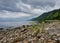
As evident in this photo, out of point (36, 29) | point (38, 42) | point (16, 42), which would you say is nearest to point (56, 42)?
point (38, 42)

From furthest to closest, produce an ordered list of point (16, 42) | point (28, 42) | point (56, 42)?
point (16, 42)
point (28, 42)
point (56, 42)

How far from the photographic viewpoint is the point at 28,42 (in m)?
7.38

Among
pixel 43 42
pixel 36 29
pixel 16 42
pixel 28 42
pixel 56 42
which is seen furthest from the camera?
pixel 36 29

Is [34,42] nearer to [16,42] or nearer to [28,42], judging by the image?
[28,42]

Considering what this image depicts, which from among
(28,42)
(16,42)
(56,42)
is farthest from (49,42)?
(16,42)

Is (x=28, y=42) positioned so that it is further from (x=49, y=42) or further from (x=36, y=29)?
(x=36, y=29)

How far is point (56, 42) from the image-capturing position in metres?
6.38

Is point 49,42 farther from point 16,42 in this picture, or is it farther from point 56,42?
point 16,42

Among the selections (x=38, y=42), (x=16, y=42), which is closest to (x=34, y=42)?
(x=38, y=42)

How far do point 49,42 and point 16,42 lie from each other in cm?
229

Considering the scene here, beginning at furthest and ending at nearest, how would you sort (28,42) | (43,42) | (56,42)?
(28,42), (43,42), (56,42)

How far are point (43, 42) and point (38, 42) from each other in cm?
20

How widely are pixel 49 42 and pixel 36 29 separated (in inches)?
148

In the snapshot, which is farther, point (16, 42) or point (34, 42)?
point (16, 42)
